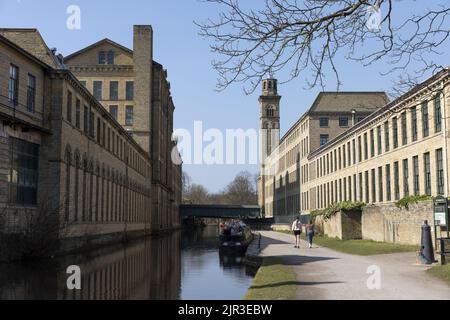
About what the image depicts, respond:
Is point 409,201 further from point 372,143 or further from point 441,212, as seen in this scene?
point 372,143

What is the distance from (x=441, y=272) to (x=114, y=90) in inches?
2605

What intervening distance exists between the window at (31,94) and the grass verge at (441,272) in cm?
2109

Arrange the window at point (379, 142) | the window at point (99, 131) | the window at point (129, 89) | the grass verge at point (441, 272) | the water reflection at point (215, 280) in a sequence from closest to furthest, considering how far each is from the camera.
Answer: the water reflection at point (215, 280), the grass verge at point (441, 272), the window at point (99, 131), the window at point (379, 142), the window at point (129, 89)

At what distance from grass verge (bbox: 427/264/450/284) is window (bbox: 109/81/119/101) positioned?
6490cm

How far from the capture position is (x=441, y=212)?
27.8 metres

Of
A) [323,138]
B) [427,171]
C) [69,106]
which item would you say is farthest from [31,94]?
[323,138]

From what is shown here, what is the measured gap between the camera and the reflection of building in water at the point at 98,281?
1545cm

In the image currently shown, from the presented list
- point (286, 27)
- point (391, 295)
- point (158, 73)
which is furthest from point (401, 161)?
point (158, 73)

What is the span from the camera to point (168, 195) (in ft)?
327

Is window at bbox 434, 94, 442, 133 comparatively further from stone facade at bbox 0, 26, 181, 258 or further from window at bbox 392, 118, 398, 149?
stone facade at bbox 0, 26, 181, 258

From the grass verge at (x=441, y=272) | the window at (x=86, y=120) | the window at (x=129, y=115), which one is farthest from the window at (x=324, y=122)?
the grass verge at (x=441, y=272)

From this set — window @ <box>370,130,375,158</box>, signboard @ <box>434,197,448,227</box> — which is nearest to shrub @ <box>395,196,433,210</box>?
signboard @ <box>434,197,448,227</box>

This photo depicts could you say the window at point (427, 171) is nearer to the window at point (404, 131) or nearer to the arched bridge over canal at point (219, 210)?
the window at point (404, 131)
